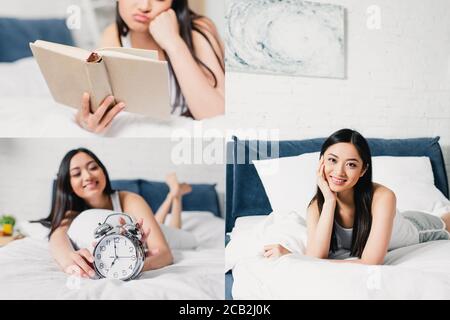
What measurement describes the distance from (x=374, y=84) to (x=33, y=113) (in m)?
1.31

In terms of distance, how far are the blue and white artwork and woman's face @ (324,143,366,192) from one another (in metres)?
0.44

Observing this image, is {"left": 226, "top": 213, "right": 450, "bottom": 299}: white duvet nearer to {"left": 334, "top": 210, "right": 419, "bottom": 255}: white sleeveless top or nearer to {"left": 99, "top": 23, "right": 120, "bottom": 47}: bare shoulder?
{"left": 334, "top": 210, "right": 419, "bottom": 255}: white sleeveless top

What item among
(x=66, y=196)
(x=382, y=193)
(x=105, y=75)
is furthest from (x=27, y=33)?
(x=382, y=193)

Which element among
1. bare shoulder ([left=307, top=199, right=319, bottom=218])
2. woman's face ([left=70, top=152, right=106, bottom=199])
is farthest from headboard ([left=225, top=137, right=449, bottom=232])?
woman's face ([left=70, top=152, right=106, bottom=199])

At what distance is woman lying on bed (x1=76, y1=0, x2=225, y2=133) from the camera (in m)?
1.58

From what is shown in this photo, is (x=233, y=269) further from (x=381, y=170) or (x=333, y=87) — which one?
(x=333, y=87)

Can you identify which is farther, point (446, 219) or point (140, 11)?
point (446, 219)

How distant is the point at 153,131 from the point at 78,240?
1.44 ft

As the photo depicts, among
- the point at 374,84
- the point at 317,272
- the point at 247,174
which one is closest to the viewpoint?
the point at 317,272

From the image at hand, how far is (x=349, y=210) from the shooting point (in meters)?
1.59

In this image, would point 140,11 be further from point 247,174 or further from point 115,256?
point 115,256

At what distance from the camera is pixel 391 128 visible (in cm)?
199

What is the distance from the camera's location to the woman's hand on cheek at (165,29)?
1.60 metres

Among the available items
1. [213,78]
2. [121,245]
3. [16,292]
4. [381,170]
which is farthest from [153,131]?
[381,170]
